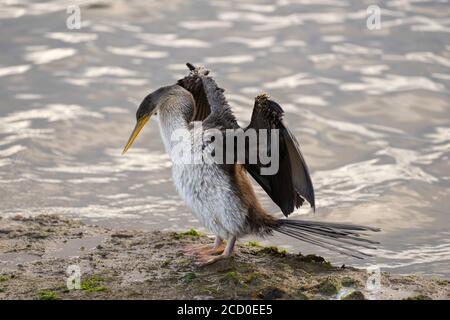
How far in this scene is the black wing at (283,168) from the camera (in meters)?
6.23

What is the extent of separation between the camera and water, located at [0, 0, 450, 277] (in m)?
9.34

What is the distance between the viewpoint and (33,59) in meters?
12.7

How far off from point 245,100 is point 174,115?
16.2 ft

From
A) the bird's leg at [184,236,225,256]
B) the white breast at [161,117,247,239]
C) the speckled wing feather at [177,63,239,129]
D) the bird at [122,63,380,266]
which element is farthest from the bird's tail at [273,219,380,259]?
the speckled wing feather at [177,63,239,129]

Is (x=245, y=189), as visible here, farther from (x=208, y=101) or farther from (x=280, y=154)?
(x=208, y=101)

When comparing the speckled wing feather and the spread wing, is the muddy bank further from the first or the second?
the speckled wing feather

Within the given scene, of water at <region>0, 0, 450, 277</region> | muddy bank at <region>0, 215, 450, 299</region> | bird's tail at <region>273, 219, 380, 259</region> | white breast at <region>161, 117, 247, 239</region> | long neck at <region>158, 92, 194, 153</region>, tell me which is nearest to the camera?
muddy bank at <region>0, 215, 450, 299</region>

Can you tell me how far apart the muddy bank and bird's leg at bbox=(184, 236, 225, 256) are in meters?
0.09

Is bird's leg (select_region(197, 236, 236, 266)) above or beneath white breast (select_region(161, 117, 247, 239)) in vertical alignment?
beneath

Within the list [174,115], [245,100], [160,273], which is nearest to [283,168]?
[174,115]

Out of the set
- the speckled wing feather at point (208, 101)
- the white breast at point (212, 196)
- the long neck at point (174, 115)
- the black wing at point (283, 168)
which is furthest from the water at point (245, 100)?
the long neck at point (174, 115)

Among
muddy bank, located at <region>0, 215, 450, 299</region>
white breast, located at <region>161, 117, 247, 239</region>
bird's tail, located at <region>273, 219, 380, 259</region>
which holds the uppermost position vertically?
white breast, located at <region>161, 117, 247, 239</region>

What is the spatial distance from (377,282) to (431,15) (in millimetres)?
8710

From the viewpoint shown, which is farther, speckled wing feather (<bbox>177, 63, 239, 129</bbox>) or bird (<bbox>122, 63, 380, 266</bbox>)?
speckled wing feather (<bbox>177, 63, 239, 129</bbox>)
